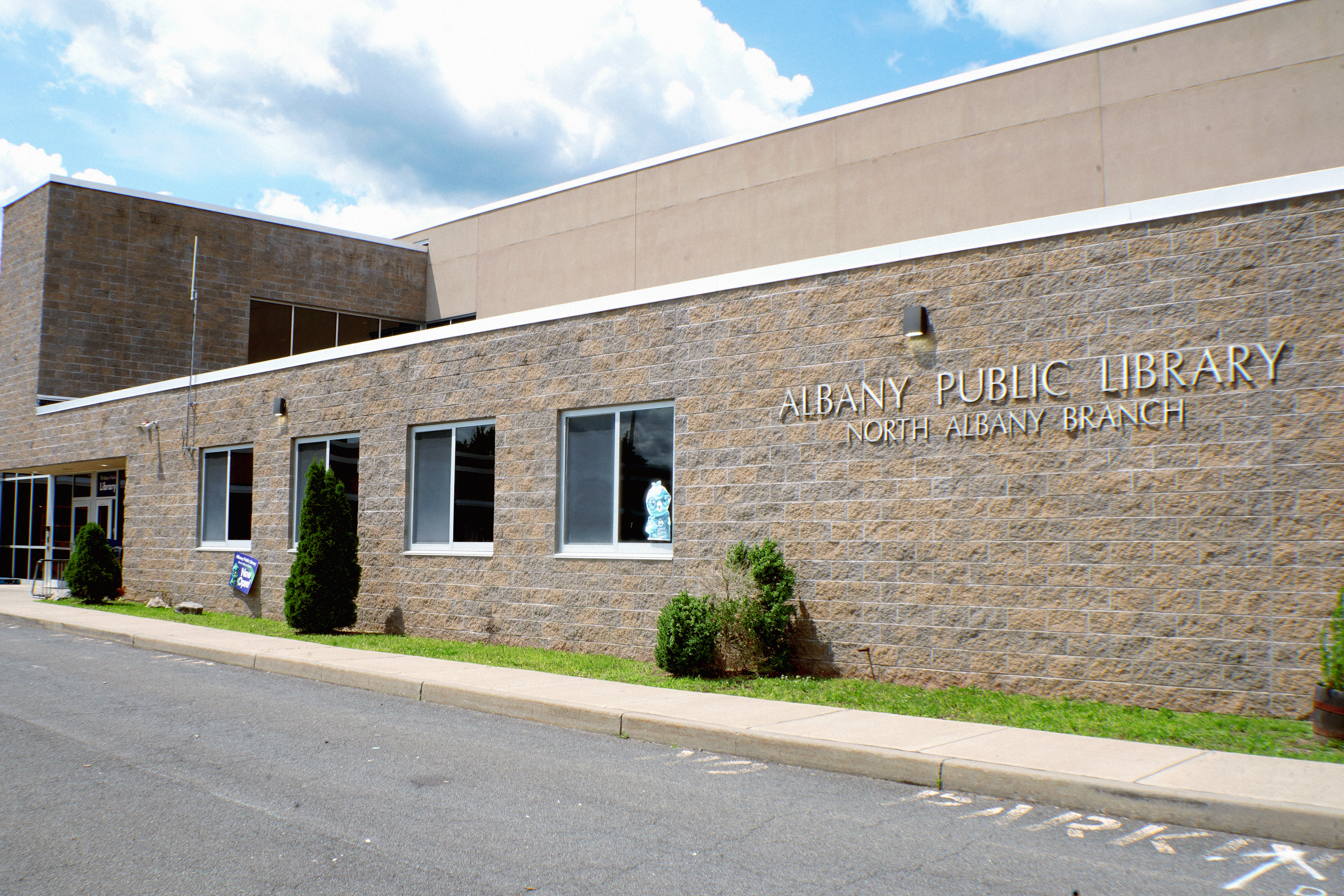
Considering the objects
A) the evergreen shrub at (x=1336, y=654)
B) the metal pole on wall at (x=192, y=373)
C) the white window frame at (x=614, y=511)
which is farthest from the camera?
the metal pole on wall at (x=192, y=373)

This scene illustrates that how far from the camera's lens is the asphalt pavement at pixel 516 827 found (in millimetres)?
4914

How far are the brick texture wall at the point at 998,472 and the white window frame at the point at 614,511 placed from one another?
0.37 feet

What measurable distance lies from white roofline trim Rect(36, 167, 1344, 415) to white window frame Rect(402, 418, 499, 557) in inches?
52.4

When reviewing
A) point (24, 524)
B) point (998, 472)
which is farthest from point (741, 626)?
point (24, 524)

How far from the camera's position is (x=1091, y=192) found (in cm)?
1750

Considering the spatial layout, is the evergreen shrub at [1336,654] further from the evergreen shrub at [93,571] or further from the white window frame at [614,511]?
the evergreen shrub at [93,571]

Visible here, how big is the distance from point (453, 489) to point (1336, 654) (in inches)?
443

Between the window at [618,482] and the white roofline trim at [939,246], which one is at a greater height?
the white roofline trim at [939,246]

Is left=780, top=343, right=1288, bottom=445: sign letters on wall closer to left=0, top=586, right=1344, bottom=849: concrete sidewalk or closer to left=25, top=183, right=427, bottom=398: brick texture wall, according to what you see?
left=0, top=586, right=1344, bottom=849: concrete sidewalk

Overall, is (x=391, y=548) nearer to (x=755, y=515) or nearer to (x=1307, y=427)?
(x=755, y=515)

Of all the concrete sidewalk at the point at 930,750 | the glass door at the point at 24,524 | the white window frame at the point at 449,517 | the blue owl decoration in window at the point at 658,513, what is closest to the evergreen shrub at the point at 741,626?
the concrete sidewalk at the point at 930,750

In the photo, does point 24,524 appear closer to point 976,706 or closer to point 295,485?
point 295,485

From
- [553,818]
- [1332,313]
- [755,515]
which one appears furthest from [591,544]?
[1332,313]

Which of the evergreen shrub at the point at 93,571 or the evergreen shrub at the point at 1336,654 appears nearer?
the evergreen shrub at the point at 1336,654
